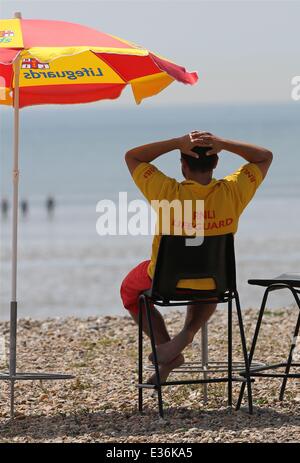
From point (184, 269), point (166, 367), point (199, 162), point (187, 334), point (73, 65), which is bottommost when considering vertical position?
point (166, 367)

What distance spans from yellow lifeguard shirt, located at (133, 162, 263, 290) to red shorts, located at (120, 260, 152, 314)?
0.06 m

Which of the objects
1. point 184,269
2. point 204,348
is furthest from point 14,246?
point 204,348

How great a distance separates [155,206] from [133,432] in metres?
1.21

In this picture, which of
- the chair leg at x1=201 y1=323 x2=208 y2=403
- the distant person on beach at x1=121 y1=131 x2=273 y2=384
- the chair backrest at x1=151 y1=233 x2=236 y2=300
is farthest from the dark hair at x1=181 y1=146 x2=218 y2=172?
the chair leg at x1=201 y1=323 x2=208 y2=403

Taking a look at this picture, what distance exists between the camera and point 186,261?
670 centimetres

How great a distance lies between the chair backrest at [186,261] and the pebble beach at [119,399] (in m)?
0.73

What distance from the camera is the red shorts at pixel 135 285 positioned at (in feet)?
22.6

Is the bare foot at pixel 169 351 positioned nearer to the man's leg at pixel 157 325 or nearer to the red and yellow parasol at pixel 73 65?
the man's leg at pixel 157 325

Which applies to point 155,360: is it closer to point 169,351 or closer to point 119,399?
point 169,351

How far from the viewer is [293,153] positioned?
274 ft

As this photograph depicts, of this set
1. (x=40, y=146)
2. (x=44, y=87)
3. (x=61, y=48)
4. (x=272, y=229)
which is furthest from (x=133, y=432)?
(x=40, y=146)

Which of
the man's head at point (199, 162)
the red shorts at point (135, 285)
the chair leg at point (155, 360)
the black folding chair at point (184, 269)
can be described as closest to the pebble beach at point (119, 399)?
the chair leg at point (155, 360)

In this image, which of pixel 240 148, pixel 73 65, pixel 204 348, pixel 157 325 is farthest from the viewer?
pixel 73 65

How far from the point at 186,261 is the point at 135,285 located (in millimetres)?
370
